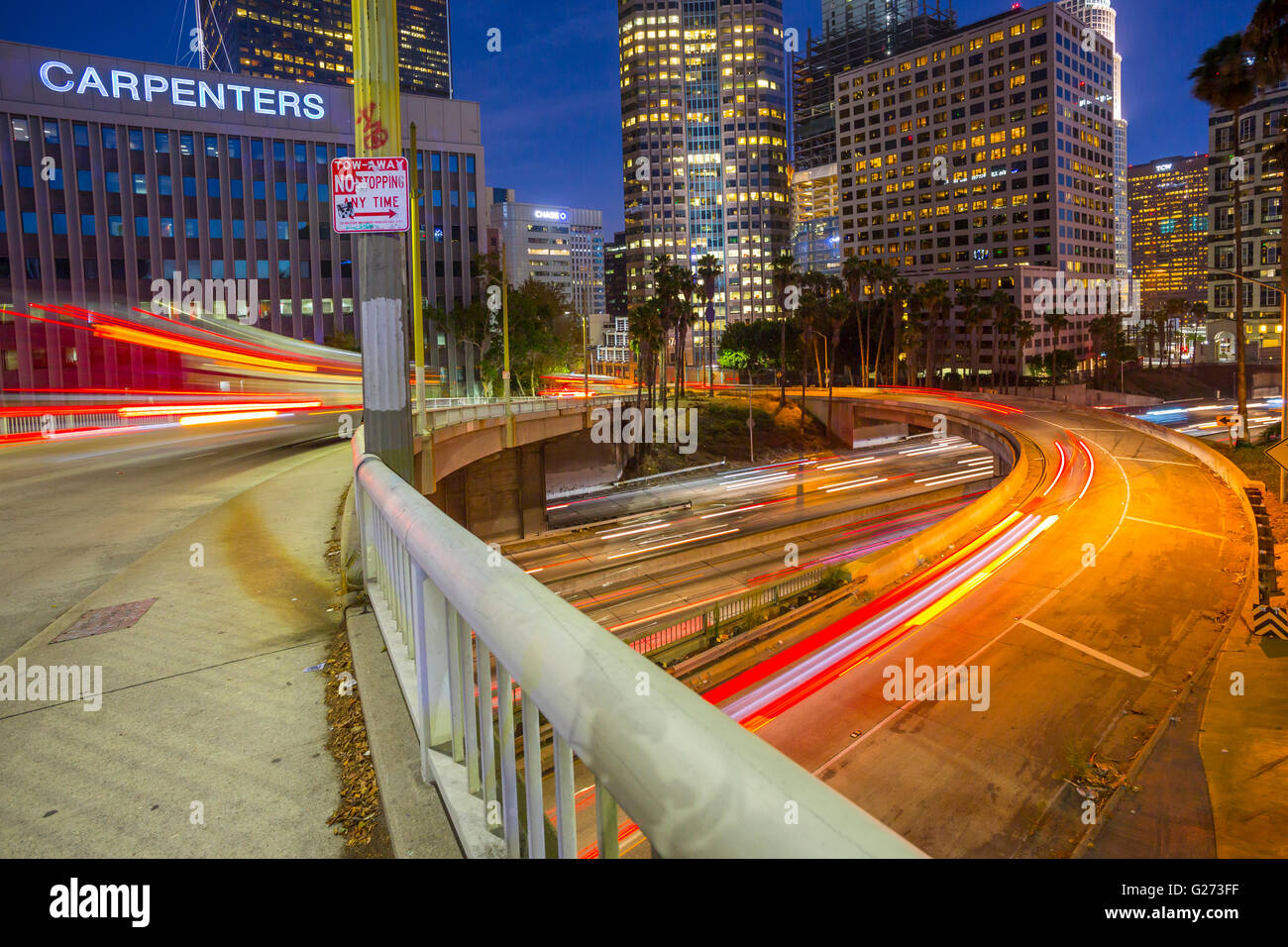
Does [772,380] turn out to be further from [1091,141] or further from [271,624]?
[271,624]

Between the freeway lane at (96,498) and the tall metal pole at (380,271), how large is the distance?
10.2 ft

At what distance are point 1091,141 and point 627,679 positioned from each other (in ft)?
598

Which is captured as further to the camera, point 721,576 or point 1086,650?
point 721,576

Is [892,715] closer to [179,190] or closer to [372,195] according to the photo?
[372,195]

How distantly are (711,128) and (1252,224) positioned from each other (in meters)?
119

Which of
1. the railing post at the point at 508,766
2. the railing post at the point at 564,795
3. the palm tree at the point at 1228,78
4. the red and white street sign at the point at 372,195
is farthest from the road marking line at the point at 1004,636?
the palm tree at the point at 1228,78

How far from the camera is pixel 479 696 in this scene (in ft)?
9.59

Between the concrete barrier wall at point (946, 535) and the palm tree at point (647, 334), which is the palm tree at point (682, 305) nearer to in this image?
the palm tree at point (647, 334)

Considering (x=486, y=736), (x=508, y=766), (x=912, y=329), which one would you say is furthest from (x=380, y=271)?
(x=912, y=329)

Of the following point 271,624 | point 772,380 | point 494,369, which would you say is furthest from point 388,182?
point 772,380

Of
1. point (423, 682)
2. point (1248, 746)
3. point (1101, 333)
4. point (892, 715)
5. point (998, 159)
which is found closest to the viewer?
point (423, 682)

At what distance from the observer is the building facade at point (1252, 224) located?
126 metres

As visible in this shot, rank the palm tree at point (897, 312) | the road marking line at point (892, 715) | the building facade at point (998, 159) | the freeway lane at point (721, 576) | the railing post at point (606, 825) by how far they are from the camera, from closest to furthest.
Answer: the railing post at point (606, 825) < the road marking line at point (892, 715) < the freeway lane at point (721, 576) < the palm tree at point (897, 312) < the building facade at point (998, 159)

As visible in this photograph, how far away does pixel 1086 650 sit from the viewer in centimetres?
1956
